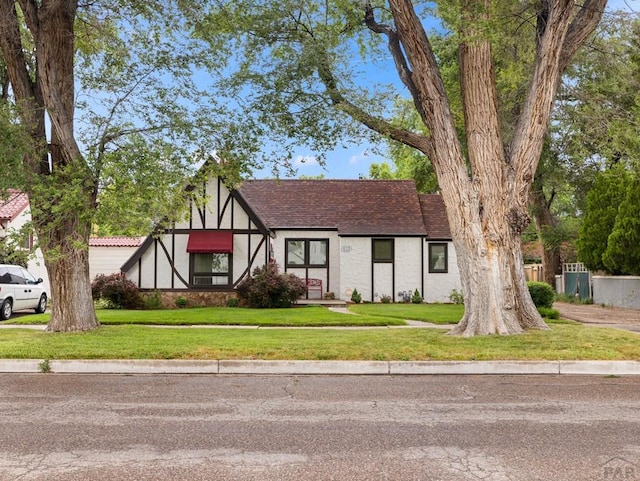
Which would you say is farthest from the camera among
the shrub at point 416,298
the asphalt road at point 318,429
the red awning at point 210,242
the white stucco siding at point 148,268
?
the shrub at point 416,298

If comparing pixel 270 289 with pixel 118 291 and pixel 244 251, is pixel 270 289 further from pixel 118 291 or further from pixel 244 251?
pixel 118 291

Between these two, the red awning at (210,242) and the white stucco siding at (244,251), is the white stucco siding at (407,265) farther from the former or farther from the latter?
the red awning at (210,242)

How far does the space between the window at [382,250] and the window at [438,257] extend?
1.73 meters

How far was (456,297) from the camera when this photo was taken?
23312 mm

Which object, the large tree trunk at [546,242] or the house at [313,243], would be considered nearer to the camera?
the house at [313,243]

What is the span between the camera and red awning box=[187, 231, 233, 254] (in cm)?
2142

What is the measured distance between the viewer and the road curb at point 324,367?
8906 mm

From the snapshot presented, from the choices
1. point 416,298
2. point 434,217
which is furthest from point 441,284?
point 434,217

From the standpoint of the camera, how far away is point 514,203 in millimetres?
12359

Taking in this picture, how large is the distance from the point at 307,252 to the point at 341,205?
2897 mm

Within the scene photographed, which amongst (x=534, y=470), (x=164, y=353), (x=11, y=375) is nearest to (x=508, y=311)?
(x=164, y=353)

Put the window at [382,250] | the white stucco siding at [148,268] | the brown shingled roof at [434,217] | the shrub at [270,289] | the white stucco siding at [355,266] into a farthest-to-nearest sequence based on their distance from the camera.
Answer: the brown shingled roof at [434,217] → the window at [382,250] → the white stucco siding at [355,266] → the white stucco siding at [148,268] → the shrub at [270,289]

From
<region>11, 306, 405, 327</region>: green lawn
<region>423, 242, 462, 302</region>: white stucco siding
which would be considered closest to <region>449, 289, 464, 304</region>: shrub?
<region>423, 242, 462, 302</region>: white stucco siding

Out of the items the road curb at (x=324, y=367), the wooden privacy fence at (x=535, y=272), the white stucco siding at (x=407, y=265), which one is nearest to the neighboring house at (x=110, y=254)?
the white stucco siding at (x=407, y=265)
